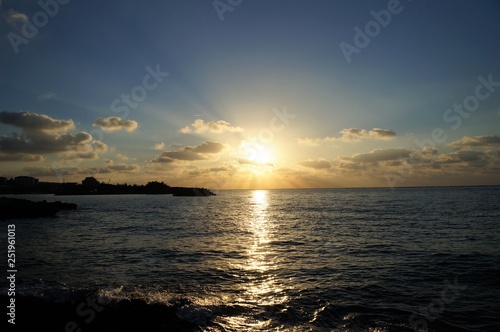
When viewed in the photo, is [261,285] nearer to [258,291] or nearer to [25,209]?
[258,291]

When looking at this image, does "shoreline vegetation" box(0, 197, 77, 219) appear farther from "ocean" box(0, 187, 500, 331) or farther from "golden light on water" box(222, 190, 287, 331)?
"golden light on water" box(222, 190, 287, 331)

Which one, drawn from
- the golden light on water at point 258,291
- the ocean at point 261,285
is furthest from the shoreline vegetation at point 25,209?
the golden light on water at point 258,291

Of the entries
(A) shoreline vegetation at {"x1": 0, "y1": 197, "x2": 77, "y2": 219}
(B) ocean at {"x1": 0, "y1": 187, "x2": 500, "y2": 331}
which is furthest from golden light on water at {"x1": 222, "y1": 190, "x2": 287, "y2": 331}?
(A) shoreline vegetation at {"x1": 0, "y1": 197, "x2": 77, "y2": 219}

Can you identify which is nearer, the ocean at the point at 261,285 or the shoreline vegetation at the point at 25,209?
the ocean at the point at 261,285

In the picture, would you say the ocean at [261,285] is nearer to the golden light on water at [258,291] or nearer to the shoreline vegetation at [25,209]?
the golden light on water at [258,291]

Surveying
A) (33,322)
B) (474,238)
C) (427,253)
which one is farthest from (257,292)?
(474,238)

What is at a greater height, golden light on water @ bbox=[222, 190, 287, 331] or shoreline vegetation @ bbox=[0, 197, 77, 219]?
shoreline vegetation @ bbox=[0, 197, 77, 219]

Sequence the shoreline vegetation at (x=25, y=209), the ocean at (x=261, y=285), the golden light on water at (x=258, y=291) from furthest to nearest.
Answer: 1. the shoreline vegetation at (x=25, y=209)
2. the golden light on water at (x=258, y=291)
3. the ocean at (x=261, y=285)

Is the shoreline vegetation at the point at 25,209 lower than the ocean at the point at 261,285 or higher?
higher

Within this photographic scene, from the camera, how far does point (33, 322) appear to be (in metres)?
12.5

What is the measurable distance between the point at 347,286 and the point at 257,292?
5539mm

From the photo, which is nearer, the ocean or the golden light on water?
the ocean

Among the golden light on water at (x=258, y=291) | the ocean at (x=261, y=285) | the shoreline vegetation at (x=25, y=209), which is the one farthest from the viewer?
the shoreline vegetation at (x=25, y=209)

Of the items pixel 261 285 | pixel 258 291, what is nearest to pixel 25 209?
pixel 261 285
